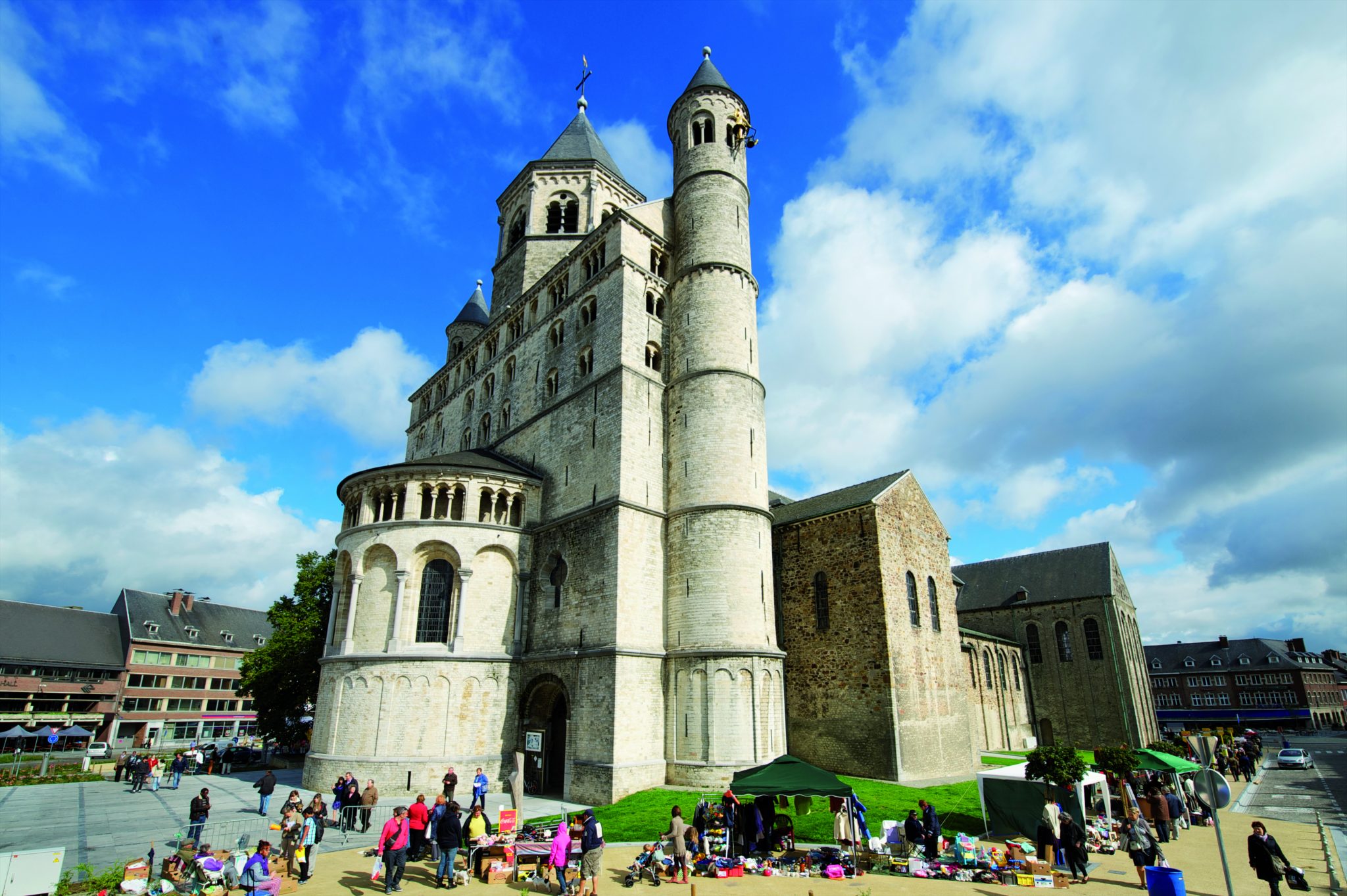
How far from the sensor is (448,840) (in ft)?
42.6

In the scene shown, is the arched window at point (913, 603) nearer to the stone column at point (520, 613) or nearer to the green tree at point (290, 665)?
the stone column at point (520, 613)

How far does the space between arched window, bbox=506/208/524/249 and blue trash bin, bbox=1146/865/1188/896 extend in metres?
37.9

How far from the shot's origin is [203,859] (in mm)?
12555

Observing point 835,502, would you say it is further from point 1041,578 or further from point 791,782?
point 1041,578

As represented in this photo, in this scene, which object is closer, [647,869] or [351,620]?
[647,869]

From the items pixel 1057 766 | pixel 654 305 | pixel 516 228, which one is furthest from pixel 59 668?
pixel 1057 766

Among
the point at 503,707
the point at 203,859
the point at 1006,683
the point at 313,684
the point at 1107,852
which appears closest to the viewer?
the point at 203,859

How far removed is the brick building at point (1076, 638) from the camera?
43.6 meters

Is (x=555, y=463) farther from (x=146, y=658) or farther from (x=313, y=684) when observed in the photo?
(x=146, y=658)

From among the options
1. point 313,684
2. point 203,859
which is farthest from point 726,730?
point 313,684

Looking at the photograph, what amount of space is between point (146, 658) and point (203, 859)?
57.3 metres

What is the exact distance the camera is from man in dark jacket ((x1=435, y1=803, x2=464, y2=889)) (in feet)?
42.6

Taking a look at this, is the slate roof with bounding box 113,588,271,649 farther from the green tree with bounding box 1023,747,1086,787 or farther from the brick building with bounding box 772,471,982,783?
the green tree with bounding box 1023,747,1086,787

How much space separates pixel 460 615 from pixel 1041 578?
41456 millimetres
